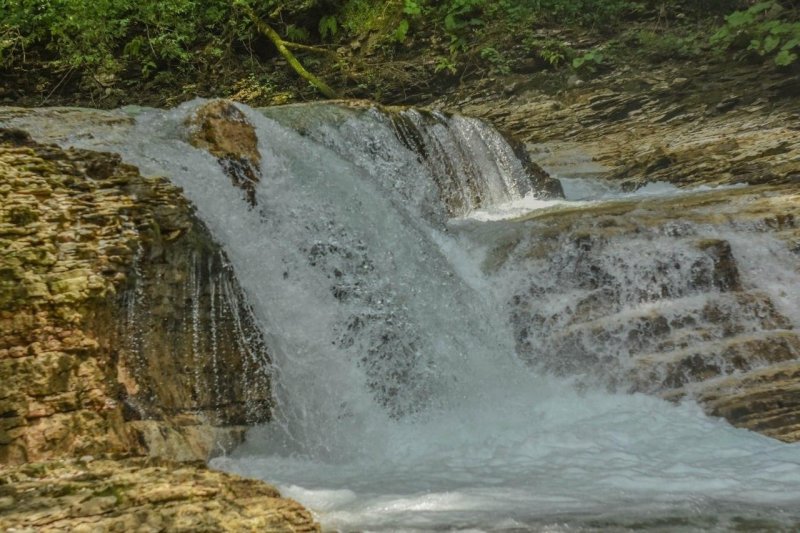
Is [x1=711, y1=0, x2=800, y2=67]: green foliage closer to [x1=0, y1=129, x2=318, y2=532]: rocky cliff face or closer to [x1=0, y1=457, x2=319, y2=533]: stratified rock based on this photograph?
[x1=0, y1=129, x2=318, y2=532]: rocky cliff face

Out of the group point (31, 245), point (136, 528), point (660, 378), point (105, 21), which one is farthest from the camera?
point (105, 21)

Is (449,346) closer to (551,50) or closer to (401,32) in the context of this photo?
(551,50)

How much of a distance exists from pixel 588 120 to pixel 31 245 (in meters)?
7.98

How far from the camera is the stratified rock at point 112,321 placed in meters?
3.52

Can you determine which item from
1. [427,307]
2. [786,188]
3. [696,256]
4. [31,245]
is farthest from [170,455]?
[786,188]

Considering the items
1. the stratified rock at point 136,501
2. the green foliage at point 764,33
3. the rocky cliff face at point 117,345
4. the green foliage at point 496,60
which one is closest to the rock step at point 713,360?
the rocky cliff face at point 117,345

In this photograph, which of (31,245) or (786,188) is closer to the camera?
(31,245)

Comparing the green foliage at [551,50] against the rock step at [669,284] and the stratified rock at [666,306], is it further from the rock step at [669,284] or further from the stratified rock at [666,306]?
the rock step at [669,284]

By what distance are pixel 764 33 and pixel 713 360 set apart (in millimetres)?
7039

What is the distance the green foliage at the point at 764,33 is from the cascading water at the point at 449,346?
17.1 feet

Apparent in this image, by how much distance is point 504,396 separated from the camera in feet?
16.4

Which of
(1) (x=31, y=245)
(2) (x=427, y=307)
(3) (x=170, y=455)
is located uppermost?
(1) (x=31, y=245)

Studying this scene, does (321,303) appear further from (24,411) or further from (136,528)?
(136,528)

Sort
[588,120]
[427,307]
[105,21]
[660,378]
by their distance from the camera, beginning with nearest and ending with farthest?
[660,378]
[427,307]
[588,120]
[105,21]
